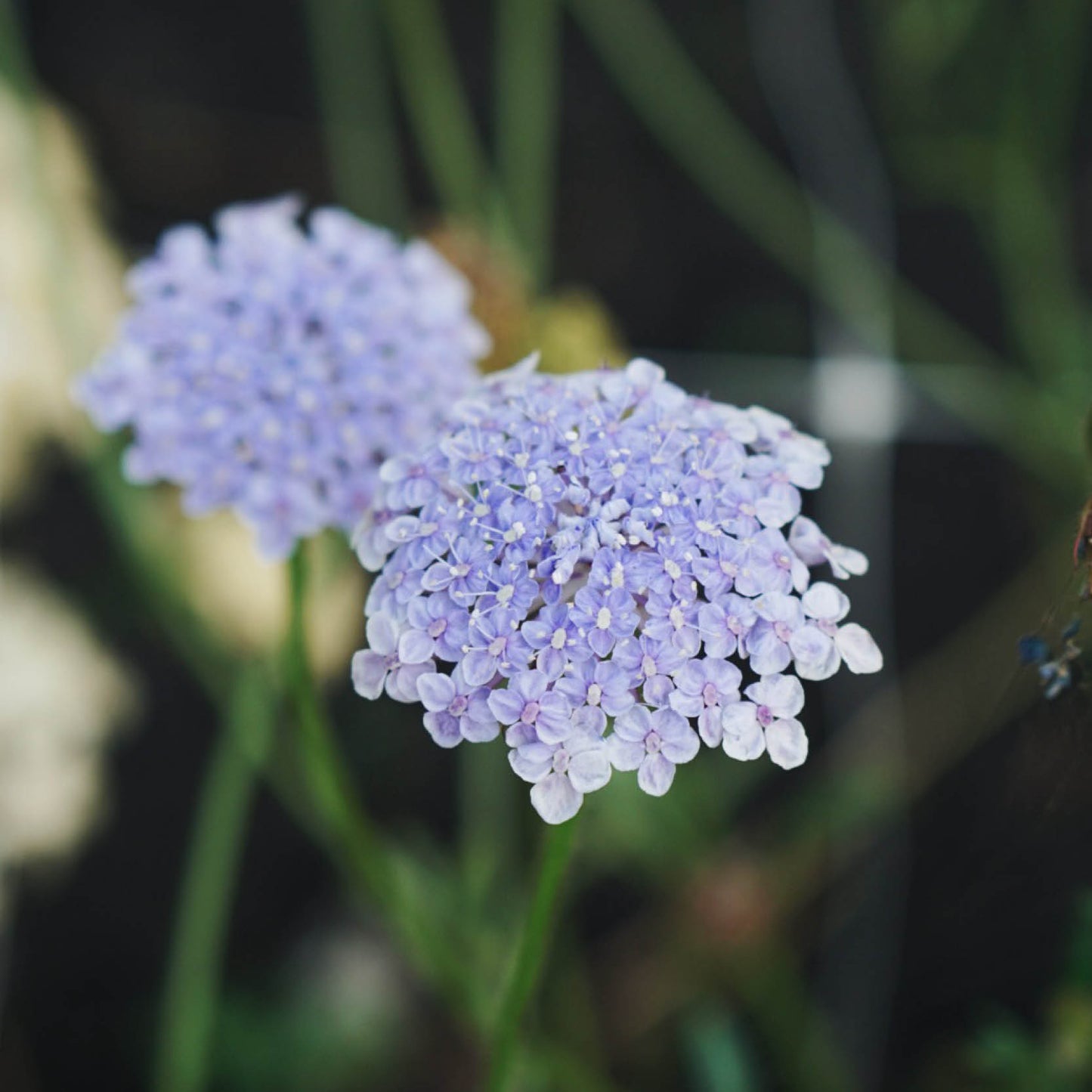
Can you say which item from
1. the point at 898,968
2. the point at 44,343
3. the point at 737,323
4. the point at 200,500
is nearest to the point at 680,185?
the point at 737,323

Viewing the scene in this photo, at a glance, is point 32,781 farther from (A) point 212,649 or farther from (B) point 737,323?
(B) point 737,323

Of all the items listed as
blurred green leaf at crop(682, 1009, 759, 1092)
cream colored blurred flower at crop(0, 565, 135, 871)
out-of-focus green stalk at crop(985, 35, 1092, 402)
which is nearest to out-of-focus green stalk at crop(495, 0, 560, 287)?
out-of-focus green stalk at crop(985, 35, 1092, 402)

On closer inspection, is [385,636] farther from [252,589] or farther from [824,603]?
[252,589]

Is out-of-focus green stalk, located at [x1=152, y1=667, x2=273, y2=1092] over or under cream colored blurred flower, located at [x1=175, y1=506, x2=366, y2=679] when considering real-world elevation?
under

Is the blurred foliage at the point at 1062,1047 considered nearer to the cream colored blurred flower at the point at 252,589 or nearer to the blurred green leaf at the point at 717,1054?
the blurred green leaf at the point at 717,1054

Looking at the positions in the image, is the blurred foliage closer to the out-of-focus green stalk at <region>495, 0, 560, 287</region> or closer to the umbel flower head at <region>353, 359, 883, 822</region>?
the umbel flower head at <region>353, 359, 883, 822</region>

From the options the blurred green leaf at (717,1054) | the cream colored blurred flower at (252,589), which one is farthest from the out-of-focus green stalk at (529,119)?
the blurred green leaf at (717,1054)
